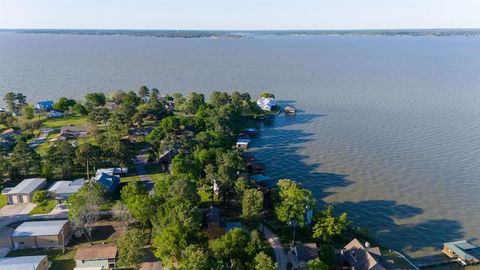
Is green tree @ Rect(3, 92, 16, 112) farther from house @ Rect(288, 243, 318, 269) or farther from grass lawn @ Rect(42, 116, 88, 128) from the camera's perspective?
house @ Rect(288, 243, 318, 269)

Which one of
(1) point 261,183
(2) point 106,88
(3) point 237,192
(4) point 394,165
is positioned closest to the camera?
(3) point 237,192

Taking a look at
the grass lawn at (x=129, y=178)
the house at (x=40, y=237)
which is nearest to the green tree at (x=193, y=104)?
the grass lawn at (x=129, y=178)

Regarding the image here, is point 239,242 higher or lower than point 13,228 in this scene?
higher

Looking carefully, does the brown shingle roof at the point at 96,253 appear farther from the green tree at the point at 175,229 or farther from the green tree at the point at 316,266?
the green tree at the point at 316,266

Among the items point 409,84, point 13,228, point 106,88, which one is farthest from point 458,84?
point 13,228

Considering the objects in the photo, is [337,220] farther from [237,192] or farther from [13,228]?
[13,228]

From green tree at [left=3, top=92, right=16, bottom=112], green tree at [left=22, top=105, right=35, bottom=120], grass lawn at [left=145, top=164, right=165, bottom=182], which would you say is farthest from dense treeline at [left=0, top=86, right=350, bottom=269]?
green tree at [left=3, top=92, right=16, bottom=112]
